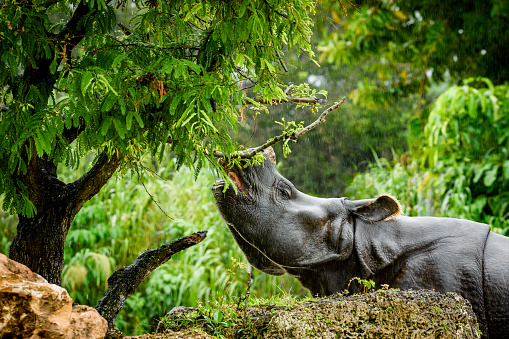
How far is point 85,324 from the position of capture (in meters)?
1.60

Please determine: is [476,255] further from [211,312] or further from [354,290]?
[211,312]

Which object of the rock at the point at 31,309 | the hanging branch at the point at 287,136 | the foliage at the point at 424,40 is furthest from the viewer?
the foliage at the point at 424,40

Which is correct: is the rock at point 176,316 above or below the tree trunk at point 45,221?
below

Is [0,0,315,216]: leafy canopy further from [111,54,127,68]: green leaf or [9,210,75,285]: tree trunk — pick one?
[9,210,75,285]: tree trunk

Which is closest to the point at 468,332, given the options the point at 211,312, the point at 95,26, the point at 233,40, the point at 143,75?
the point at 211,312

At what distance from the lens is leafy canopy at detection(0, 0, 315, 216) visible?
1.64 m

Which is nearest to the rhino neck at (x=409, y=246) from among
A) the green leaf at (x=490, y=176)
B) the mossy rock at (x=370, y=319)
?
the mossy rock at (x=370, y=319)

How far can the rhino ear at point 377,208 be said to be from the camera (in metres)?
2.38

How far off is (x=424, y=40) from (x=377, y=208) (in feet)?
19.2

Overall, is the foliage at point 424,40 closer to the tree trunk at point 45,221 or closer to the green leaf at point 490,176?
the green leaf at point 490,176

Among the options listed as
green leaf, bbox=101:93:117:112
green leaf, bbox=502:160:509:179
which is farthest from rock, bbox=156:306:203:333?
green leaf, bbox=502:160:509:179

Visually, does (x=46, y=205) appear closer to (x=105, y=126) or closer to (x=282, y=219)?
(x=105, y=126)

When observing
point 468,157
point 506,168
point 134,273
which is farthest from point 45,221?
point 468,157

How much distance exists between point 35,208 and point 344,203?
1461 millimetres
